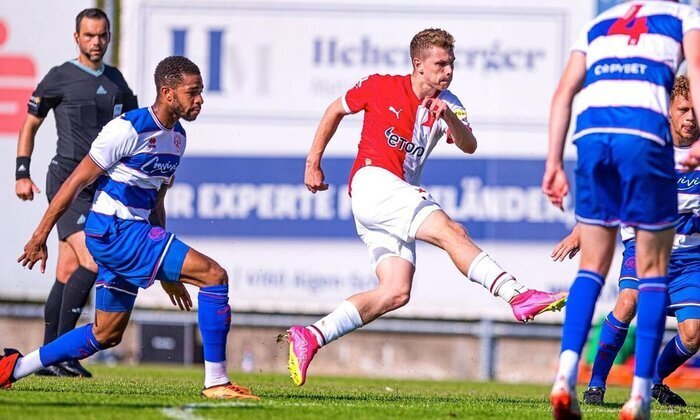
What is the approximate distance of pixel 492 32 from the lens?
15.0m

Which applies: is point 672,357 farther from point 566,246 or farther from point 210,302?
point 210,302

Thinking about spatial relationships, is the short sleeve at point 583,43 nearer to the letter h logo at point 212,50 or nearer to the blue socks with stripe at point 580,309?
the blue socks with stripe at point 580,309

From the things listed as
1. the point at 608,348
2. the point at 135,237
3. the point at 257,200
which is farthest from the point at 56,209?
the point at 257,200

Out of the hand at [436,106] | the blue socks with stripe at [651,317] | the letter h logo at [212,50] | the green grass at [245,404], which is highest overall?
the letter h logo at [212,50]

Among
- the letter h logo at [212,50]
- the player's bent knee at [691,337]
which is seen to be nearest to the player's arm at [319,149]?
the player's bent knee at [691,337]

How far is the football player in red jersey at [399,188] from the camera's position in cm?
738

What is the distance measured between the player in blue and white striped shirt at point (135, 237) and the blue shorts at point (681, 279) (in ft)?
8.52

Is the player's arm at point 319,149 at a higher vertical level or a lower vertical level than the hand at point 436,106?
lower

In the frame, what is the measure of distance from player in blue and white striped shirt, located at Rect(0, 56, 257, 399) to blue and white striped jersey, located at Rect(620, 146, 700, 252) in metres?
2.69

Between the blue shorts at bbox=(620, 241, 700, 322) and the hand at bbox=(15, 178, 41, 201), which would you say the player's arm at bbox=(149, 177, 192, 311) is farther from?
the blue shorts at bbox=(620, 241, 700, 322)

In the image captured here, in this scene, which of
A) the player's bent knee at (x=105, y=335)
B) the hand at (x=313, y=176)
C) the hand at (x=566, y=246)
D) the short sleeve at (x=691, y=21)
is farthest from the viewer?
the hand at (x=313, y=176)

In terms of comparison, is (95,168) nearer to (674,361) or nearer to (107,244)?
(107,244)

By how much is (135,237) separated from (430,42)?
208 cm

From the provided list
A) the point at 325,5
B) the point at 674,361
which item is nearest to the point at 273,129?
the point at 325,5
